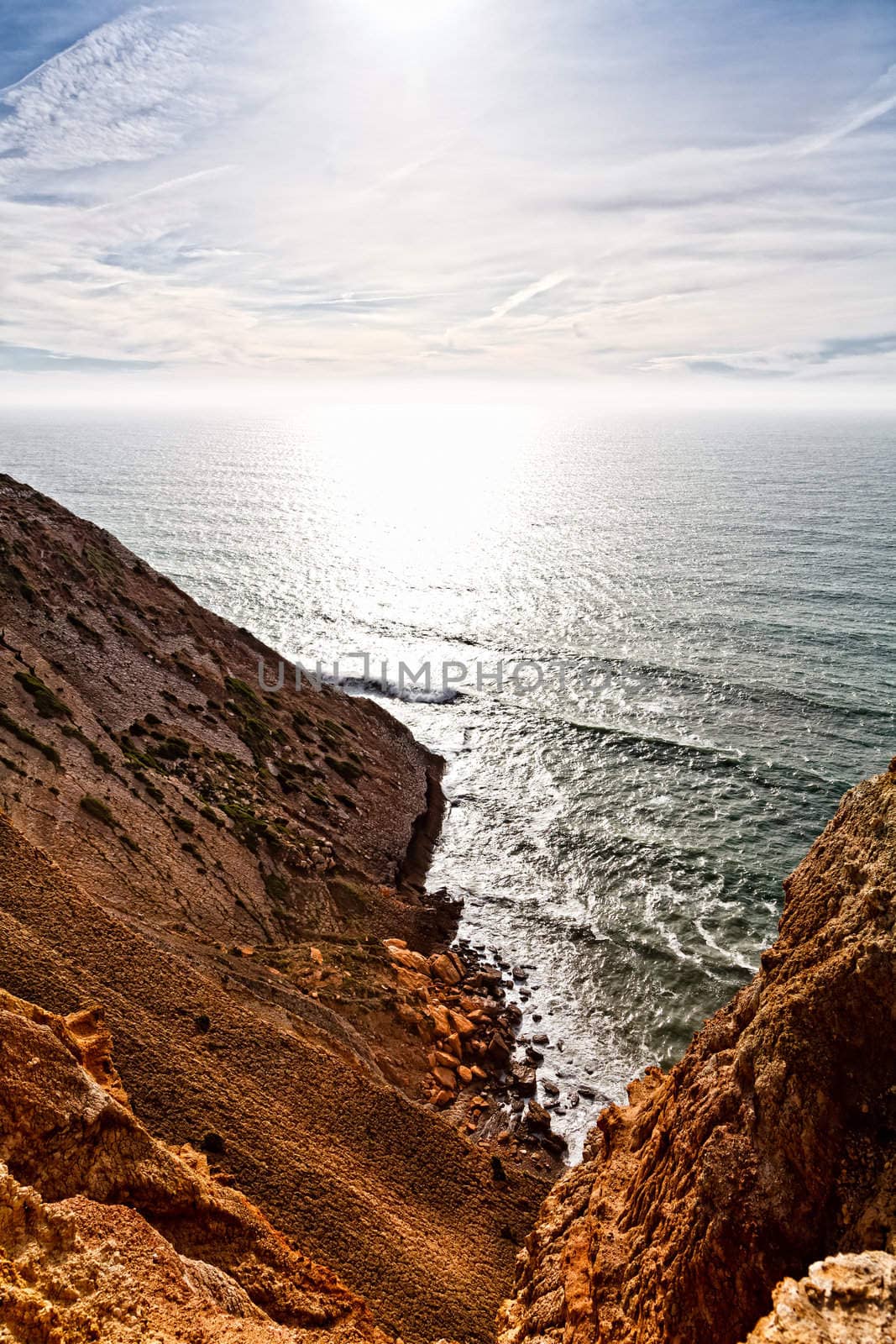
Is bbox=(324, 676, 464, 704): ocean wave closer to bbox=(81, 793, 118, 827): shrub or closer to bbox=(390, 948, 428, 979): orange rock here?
bbox=(390, 948, 428, 979): orange rock

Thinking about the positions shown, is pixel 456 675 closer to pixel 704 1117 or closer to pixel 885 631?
pixel 885 631

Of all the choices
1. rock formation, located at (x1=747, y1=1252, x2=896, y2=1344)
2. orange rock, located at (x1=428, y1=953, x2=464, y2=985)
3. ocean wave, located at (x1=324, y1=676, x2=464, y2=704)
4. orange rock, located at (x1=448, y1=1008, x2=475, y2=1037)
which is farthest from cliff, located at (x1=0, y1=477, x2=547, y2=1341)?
ocean wave, located at (x1=324, y1=676, x2=464, y2=704)

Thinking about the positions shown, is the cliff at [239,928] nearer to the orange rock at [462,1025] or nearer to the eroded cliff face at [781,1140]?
the orange rock at [462,1025]

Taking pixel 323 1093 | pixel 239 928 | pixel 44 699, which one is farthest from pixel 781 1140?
pixel 44 699

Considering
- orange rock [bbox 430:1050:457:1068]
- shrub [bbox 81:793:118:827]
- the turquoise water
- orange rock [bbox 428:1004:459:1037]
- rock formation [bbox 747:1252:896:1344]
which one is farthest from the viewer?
the turquoise water

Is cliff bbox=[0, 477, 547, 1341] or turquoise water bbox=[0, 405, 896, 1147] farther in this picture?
turquoise water bbox=[0, 405, 896, 1147]

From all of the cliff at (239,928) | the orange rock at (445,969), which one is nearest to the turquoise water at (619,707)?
the orange rock at (445,969)

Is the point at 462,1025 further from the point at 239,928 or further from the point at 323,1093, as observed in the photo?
the point at 239,928
